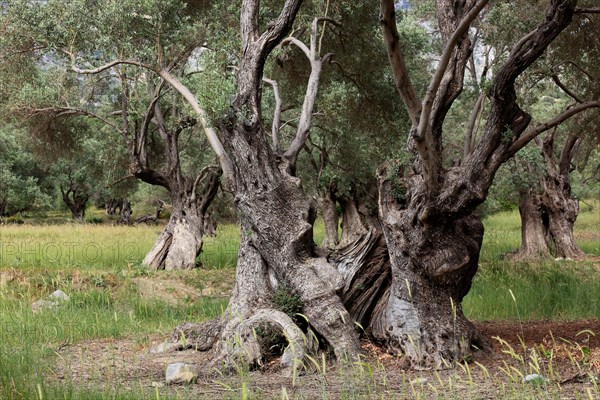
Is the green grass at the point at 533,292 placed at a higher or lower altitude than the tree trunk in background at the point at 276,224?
lower

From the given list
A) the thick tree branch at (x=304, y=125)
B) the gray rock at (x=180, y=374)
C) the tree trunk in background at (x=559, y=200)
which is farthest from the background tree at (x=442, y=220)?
the tree trunk in background at (x=559, y=200)

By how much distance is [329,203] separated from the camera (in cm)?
2511

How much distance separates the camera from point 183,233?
60.4ft

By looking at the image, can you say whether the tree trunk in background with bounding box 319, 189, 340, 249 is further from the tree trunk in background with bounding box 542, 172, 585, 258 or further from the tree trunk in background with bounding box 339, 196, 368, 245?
the tree trunk in background with bounding box 542, 172, 585, 258

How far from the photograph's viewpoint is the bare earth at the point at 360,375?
19.6 feet

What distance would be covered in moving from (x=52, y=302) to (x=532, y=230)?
15.0 metres

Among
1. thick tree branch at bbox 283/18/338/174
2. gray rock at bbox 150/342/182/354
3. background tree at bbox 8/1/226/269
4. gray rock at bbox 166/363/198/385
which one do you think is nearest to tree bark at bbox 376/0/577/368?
thick tree branch at bbox 283/18/338/174

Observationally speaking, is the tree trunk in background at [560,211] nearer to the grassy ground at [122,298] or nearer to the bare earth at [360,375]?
the grassy ground at [122,298]

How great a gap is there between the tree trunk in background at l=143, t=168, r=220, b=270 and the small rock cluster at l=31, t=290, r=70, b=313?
4.97 m

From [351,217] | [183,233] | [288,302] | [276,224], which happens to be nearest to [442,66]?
[276,224]

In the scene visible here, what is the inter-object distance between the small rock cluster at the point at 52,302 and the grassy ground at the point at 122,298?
0.15 metres

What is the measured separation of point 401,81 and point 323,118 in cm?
1482

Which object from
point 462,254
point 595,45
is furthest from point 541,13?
point 462,254

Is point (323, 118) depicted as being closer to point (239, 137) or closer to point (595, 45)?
point (595, 45)
